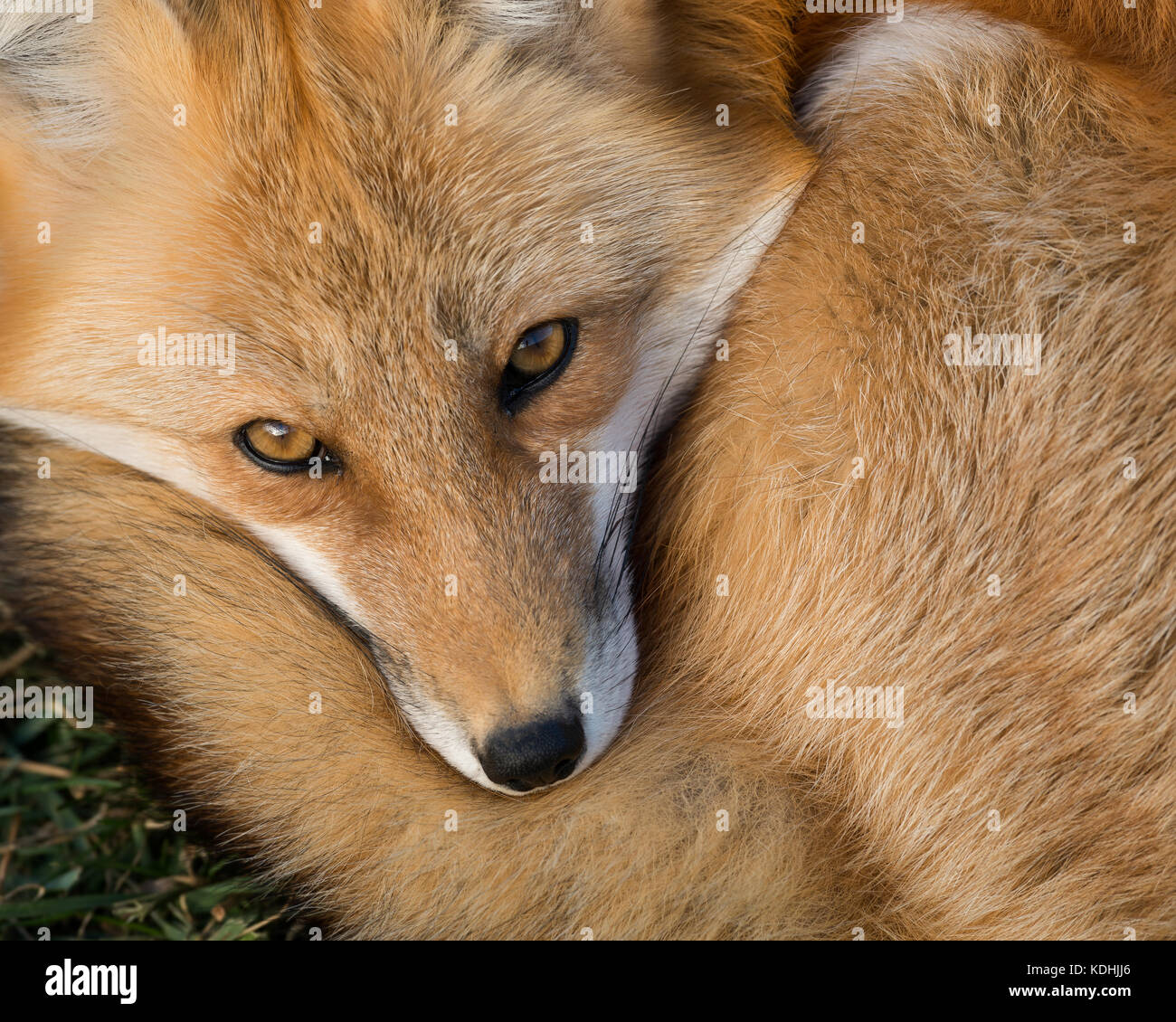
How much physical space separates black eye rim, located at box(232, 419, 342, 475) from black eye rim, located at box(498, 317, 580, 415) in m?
0.26

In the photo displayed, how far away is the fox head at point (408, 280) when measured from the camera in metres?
1.45

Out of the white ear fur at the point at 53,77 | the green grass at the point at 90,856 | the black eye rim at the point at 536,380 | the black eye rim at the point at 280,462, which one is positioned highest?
the white ear fur at the point at 53,77

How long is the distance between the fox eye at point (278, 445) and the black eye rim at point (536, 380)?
0.89ft

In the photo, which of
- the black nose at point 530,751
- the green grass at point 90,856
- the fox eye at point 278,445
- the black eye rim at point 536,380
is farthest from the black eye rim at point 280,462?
the green grass at point 90,856

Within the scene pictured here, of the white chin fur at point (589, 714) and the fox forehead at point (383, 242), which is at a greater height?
the fox forehead at point (383, 242)

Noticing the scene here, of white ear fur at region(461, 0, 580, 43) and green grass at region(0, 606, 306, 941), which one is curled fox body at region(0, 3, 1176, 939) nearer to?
white ear fur at region(461, 0, 580, 43)

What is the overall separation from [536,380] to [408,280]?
0.23 meters

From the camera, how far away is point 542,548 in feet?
4.99

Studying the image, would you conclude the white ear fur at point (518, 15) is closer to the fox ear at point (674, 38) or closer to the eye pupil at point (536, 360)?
the fox ear at point (674, 38)

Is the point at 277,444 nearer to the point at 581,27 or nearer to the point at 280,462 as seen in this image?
the point at 280,462

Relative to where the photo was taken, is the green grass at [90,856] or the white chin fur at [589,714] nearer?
the white chin fur at [589,714]

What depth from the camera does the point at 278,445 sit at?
5.00 feet

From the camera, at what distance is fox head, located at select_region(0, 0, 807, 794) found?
1.45m
